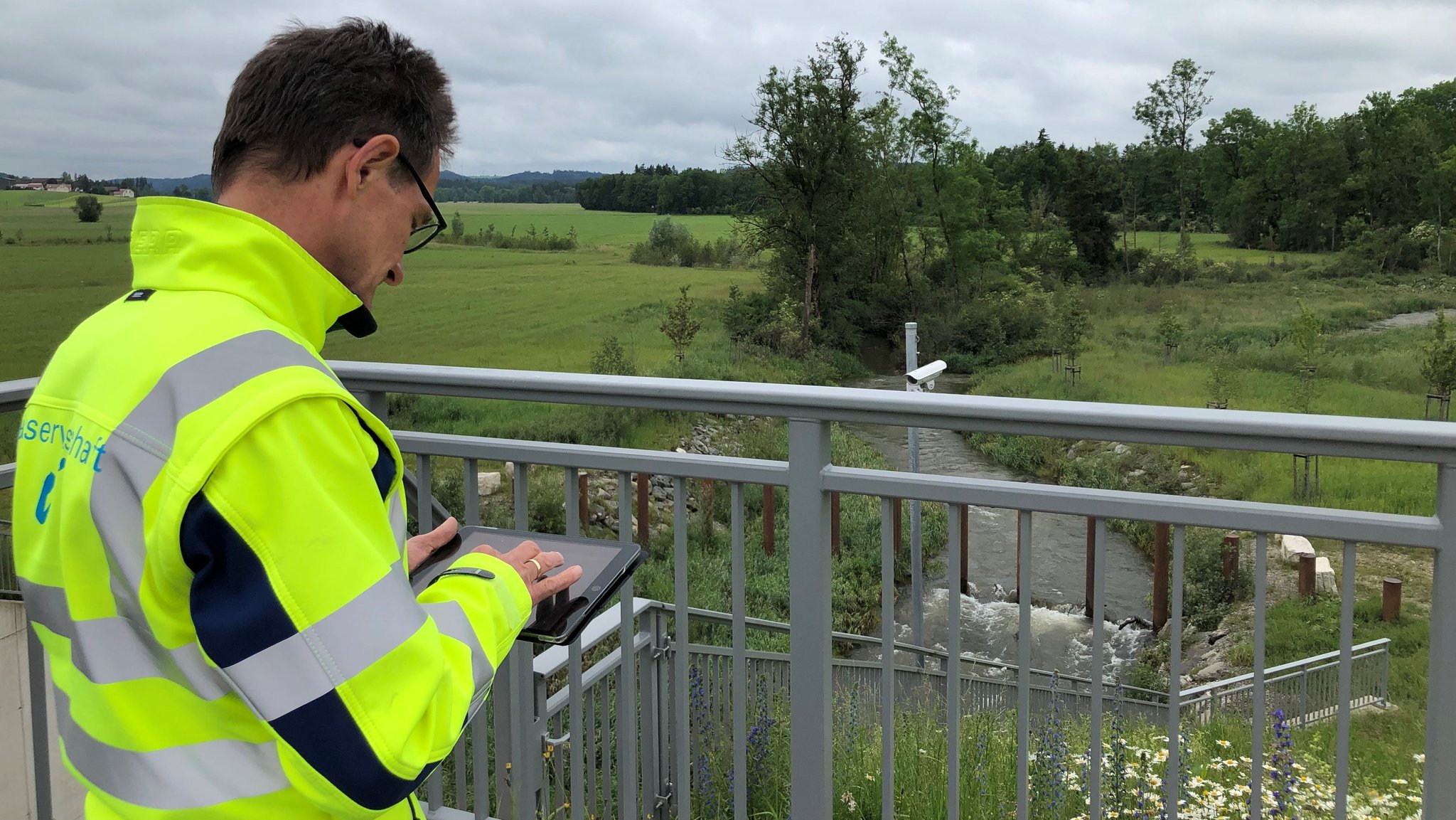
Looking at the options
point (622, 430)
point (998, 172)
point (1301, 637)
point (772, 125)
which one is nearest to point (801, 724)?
point (1301, 637)

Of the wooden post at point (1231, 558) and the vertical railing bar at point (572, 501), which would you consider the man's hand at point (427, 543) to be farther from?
the wooden post at point (1231, 558)

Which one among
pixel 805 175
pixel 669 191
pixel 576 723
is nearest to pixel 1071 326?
pixel 805 175

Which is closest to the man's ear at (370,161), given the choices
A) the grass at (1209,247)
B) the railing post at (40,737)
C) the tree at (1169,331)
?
the railing post at (40,737)

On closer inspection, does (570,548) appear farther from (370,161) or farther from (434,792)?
(434,792)

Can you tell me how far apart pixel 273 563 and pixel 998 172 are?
2942 cm

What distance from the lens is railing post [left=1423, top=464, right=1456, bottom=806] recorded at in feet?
3.14

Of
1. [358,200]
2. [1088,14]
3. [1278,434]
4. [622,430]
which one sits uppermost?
[1088,14]

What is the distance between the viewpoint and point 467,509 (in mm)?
1472

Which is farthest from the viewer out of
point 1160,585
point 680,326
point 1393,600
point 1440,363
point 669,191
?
point 669,191

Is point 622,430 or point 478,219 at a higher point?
point 478,219

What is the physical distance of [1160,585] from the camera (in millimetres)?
11359

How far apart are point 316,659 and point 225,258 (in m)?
0.23

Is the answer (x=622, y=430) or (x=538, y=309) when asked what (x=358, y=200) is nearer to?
(x=622, y=430)

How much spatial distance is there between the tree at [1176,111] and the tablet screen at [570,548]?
1110 inches
